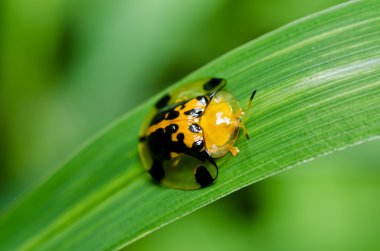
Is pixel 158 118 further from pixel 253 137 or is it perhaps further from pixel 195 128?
pixel 253 137

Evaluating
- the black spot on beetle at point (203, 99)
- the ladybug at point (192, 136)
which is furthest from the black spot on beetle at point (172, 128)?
the black spot on beetle at point (203, 99)

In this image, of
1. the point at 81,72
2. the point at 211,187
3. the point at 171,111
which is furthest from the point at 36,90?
the point at 211,187

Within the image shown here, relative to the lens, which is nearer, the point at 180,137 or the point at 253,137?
the point at 253,137

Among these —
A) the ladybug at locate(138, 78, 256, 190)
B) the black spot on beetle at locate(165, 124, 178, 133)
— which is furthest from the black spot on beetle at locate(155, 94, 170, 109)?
the black spot on beetle at locate(165, 124, 178, 133)

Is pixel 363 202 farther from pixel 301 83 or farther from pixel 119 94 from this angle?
pixel 119 94

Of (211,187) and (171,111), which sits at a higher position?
(171,111)

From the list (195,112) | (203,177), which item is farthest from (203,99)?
→ (203,177)
